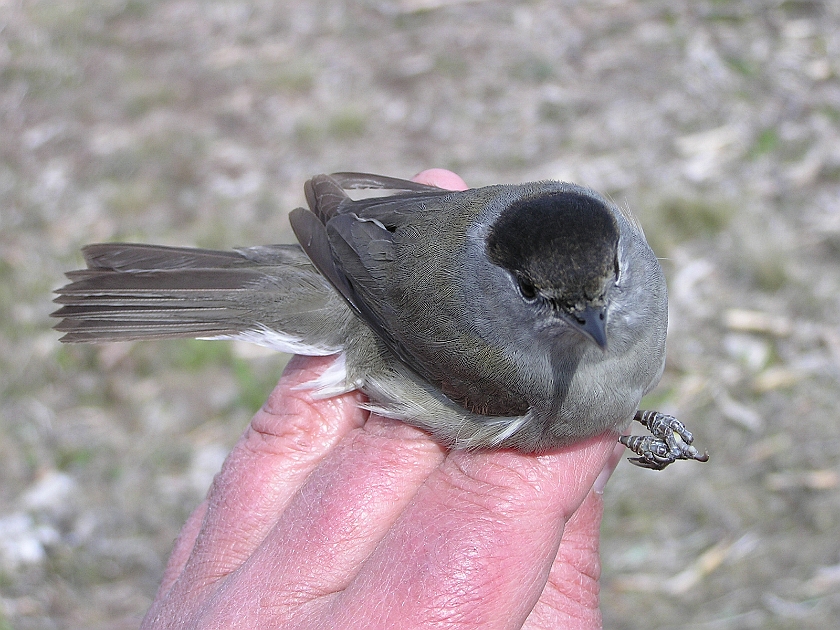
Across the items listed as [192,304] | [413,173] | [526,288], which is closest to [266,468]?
[192,304]

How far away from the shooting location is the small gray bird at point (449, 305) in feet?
7.96

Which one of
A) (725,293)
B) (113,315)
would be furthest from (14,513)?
(725,293)

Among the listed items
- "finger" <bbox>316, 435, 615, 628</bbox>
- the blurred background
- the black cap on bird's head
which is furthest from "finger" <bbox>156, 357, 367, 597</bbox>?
the blurred background

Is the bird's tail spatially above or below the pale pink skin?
above

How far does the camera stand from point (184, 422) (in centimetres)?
491

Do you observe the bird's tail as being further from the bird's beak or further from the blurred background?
the blurred background

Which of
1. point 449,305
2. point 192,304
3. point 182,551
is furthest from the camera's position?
point 192,304

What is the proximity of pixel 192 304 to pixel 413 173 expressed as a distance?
10.7 feet

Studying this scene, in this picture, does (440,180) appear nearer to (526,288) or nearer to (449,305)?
(449,305)

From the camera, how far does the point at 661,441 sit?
117 inches

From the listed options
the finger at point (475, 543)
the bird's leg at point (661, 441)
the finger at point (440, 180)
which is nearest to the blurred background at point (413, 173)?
the finger at point (440, 180)

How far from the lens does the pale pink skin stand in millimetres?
2168

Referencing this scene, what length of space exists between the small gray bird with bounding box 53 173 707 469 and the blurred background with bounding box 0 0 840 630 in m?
1.14

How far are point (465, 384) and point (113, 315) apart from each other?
5.09 ft
